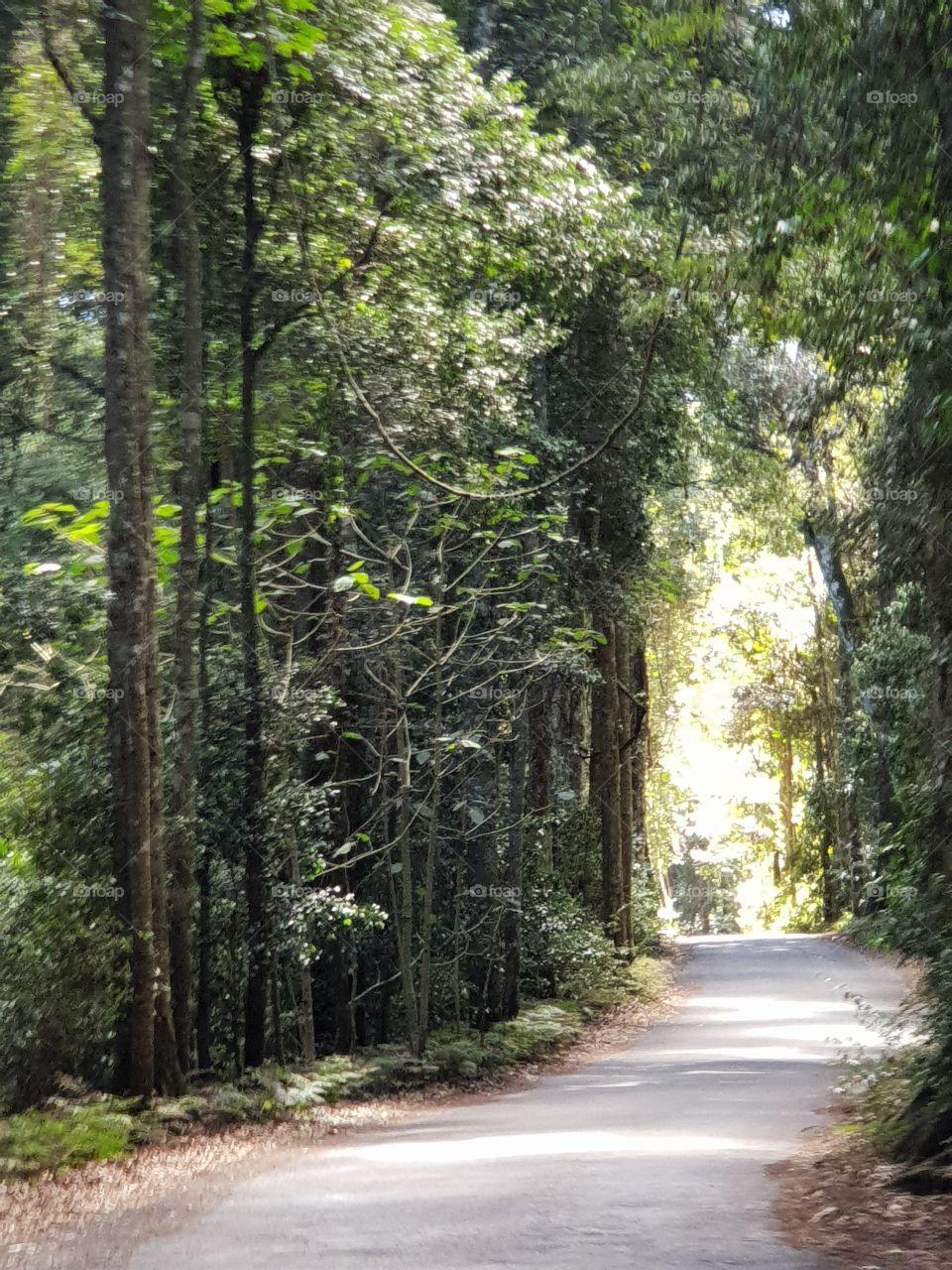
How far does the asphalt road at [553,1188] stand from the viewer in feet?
21.0

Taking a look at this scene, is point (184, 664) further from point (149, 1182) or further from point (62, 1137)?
point (149, 1182)

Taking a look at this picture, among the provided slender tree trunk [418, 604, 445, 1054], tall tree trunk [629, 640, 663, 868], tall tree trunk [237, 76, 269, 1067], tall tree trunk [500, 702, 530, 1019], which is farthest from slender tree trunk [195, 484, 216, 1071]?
tall tree trunk [629, 640, 663, 868]

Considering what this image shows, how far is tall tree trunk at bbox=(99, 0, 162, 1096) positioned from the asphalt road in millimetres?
2138

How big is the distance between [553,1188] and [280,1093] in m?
5.83

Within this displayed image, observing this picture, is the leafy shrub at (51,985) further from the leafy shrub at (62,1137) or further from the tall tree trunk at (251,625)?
the tall tree trunk at (251,625)

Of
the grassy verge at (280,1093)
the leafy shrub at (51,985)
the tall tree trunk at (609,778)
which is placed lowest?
the grassy verge at (280,1093)

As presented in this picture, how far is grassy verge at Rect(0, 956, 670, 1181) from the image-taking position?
377 inches

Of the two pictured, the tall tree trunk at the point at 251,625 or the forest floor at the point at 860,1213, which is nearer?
the forest floor at the point at 860,1213

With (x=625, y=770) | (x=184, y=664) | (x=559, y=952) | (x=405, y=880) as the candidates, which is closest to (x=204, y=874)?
(x=405, y=880)

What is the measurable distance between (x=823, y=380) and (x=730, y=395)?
44.6ft

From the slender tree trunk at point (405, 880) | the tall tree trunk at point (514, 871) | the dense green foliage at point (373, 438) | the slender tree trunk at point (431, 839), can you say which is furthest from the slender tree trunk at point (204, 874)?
the tall tree trunk at point (514, 871)

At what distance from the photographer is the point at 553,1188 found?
7848 mm

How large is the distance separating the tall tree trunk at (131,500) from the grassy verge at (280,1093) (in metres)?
0.66

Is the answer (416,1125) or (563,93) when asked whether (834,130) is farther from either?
(563,93)
